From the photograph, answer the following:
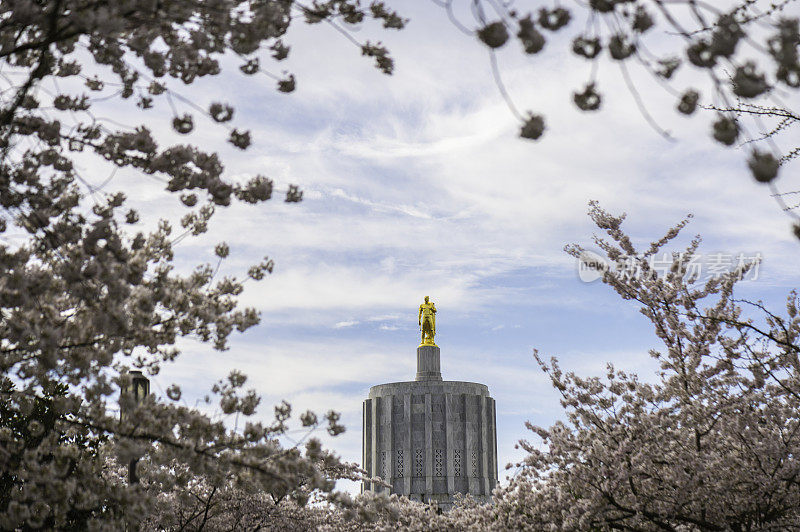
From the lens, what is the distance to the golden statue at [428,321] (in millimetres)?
31125

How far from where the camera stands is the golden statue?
31.1 m

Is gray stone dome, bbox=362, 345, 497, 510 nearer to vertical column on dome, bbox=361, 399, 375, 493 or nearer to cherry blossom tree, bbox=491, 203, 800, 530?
vertical column on dome, bbox=361, 399, 375, 493

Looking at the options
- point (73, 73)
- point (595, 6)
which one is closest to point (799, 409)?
point (595, 6)

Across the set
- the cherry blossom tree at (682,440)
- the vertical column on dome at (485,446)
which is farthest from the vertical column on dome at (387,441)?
the cherry blossom tree at (682,440)

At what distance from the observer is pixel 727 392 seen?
11000 millimetres

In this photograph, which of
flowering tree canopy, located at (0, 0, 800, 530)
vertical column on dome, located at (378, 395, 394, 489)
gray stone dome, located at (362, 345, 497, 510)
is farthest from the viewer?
vertical column on dome, located at (378, 395, 394, 489)

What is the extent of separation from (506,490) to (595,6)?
1068 cm

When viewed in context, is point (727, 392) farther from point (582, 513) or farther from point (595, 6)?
point (595, 6)

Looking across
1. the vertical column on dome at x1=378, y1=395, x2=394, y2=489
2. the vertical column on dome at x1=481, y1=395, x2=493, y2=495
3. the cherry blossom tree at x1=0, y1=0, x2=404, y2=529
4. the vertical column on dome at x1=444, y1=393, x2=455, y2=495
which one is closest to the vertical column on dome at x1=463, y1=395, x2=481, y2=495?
the vertical column on dome at x1=481, y1=395, x2=493, y2=495

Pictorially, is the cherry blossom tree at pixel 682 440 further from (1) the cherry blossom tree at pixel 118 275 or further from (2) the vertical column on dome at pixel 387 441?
(2) the vertical column on dome at pixel 387 441

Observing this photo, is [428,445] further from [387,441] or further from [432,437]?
[387,441]

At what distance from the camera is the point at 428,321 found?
31.2m

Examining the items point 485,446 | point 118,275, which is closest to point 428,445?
point 485,446

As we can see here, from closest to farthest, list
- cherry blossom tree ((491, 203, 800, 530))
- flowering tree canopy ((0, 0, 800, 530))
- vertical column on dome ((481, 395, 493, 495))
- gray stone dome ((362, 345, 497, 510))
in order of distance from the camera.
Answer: flowering tree canopy ((0, 0, 800, 530)) → cherry blossom tree ((491, 203, 800, 530)) → gray stone dome ((362, 345, 497, 510)) → vertical column on dome ((481, 395, 493, 495))
